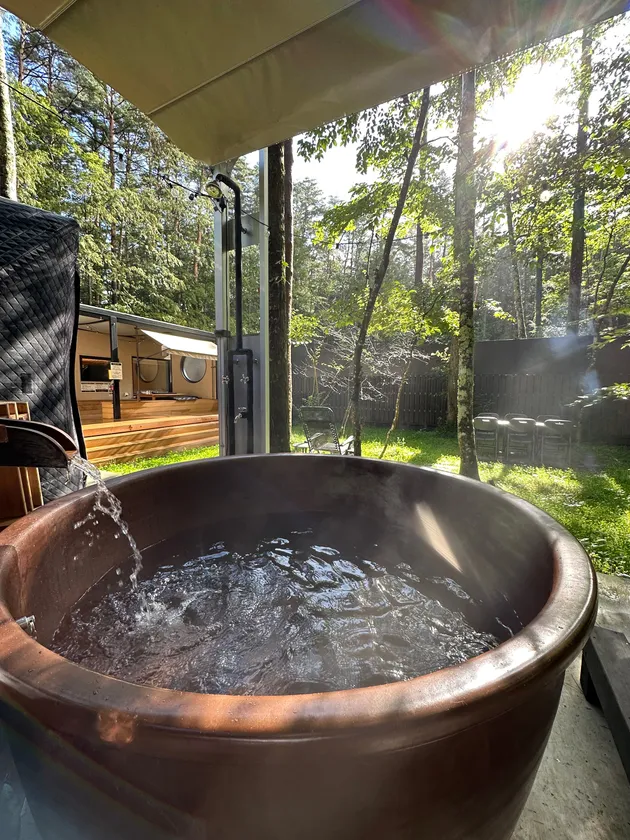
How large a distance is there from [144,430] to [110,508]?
5.27 meters

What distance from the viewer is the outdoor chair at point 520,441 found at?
5449 mm

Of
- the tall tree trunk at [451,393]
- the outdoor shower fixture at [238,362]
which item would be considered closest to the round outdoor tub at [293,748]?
the outdoor shower fixture at [238,362]

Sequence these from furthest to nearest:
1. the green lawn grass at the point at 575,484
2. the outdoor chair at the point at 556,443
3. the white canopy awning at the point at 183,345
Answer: the white canopy awning at the point at 183,345, the outdoor chair at the point at 556,443, the green lawn grass at the point at 575,484

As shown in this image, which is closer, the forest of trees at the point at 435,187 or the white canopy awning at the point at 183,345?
the forest of trees at the point at 435,187

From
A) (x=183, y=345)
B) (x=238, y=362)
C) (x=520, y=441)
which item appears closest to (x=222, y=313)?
(x=238, y=362)

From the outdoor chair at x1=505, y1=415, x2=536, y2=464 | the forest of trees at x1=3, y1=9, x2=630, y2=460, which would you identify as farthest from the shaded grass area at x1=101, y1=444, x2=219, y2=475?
the outdoor chair at x1=505, y1=415, x2=536, y2=464

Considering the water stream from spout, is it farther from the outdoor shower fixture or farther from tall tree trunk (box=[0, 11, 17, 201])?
tall tree trunk (box=[0, 11, 17, 201])

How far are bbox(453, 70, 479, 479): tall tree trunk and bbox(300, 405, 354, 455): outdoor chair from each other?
1915 mm

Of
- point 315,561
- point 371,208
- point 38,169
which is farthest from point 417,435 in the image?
point 38,169

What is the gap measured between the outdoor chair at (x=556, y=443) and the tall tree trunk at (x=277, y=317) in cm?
399

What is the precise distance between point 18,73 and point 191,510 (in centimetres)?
1241

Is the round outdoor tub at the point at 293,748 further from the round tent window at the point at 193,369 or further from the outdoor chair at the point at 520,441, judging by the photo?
the round tent window at the point at 193,369

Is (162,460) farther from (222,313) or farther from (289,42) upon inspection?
(289,42)

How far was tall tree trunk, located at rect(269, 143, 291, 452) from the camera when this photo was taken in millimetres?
3600
